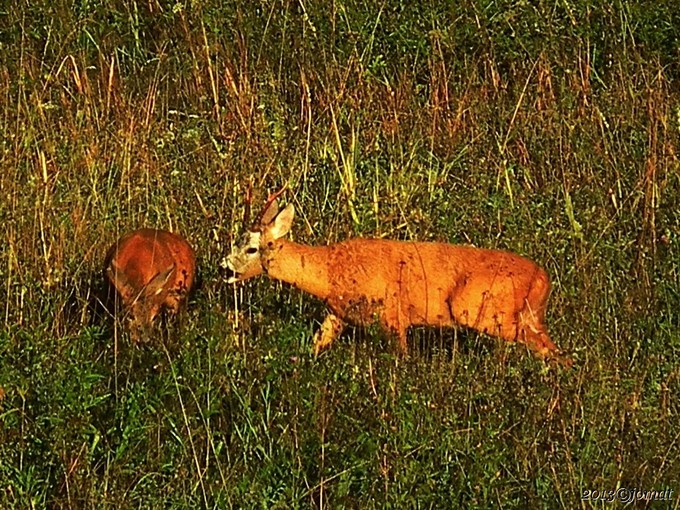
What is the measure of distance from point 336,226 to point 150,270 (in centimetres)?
85

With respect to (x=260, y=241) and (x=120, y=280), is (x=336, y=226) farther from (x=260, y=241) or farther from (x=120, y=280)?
(x=120, y=280)

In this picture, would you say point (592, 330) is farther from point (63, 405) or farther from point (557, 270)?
point (63, 405)

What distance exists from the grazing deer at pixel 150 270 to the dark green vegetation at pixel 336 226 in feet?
0.34

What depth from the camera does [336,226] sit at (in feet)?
22.7

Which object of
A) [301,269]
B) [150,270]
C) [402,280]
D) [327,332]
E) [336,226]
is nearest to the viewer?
[327,332]

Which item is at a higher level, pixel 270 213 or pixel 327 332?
pixel 270 213

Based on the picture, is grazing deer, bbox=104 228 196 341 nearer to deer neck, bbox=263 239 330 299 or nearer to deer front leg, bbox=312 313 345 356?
deer neck, bbox=263 239 330 299

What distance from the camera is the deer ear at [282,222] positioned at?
256 inches

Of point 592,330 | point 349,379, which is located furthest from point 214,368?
point 592,330

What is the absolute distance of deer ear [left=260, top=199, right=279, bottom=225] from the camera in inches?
254

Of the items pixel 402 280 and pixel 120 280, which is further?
pixel 120 280

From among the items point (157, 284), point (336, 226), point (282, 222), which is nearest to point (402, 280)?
point (282, 222)

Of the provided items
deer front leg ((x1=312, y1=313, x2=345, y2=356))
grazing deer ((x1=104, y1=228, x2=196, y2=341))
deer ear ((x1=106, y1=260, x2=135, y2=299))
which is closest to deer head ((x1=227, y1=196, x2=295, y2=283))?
grazing deer ((x1=104, y1=228, x2=196, y2=341))

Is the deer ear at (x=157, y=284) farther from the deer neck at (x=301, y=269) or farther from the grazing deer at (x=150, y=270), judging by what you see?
the deer neck at (x=301, y=269)
